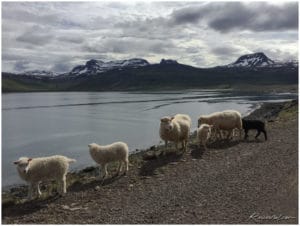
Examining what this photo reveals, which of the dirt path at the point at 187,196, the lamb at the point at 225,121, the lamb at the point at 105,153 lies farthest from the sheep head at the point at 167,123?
Answer: the lamb at the point at 225,121

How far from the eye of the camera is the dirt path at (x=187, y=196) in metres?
9.48

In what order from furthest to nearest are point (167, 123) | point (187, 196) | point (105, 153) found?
point (167, 123), point (105, 153), point (187, 196)

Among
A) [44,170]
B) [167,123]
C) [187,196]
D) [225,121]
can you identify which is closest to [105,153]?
[44,170]

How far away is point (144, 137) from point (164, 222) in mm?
28061

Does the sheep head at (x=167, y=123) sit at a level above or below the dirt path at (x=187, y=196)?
above

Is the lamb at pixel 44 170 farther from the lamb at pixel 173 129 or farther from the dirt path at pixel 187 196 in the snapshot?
the lamb at pixel 173 129

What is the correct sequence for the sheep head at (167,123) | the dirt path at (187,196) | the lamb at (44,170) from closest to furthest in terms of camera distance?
1. the dirt path at (187,196)
2. the lamb at (44,170)
3. the sheep head at (167,123)

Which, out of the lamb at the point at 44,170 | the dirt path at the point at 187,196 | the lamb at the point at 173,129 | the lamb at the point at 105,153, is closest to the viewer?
the dirt path at the point at 187,196

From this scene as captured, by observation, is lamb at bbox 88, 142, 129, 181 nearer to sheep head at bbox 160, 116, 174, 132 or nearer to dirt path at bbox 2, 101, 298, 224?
dirt path at bbox 2, 101, 298, 224

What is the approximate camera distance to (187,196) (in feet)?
36.0

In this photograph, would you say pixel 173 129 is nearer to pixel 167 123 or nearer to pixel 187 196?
pixel 167 123

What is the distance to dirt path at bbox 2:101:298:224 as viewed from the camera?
948cm

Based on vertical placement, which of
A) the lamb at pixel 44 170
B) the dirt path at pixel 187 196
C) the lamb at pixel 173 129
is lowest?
the dirt path at pixel 187 196

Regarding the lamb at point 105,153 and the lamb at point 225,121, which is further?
the lamb at point 225,121
